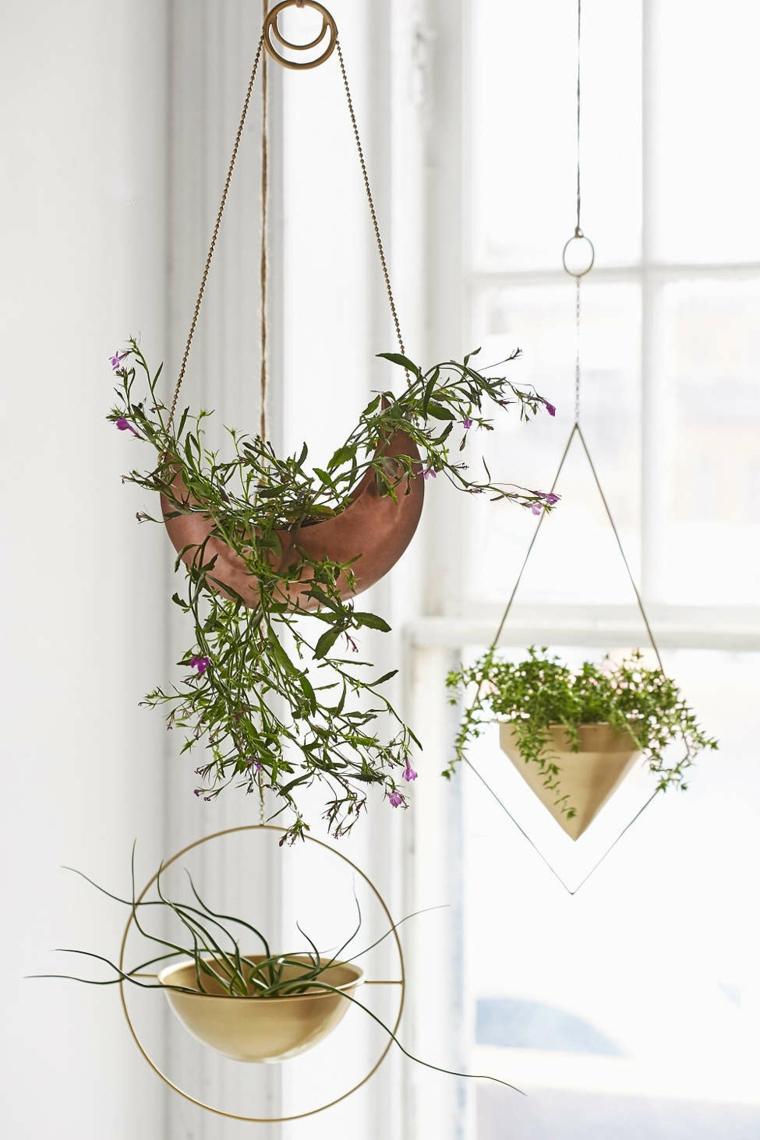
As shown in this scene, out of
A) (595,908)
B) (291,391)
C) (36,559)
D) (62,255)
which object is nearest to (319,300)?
(291,391)

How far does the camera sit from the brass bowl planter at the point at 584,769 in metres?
1.33

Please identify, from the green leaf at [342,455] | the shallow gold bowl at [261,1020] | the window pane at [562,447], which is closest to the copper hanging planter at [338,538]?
the green leaf at [342,455]

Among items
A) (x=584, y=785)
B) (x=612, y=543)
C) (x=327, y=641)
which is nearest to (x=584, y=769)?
(x=584, y=785)

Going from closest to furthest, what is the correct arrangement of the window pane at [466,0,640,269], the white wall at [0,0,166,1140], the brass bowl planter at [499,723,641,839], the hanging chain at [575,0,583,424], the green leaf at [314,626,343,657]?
the green leaf at [314,626,343,657], the white wall at [0,0,166,1140], the brass bowl planter at [499,723,641,839], the hanging chain at [575,0,583,424], the window pane at [466,0,640,269]

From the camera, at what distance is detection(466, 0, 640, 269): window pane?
1660 millimetres

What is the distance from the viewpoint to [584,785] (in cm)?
133

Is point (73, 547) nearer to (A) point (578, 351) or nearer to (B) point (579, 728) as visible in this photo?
(B) point (579, 728)

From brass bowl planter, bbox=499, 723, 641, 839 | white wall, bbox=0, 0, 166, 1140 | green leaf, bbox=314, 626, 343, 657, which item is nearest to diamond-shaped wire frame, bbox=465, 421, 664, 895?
brass bowl planter, bbox=499, 723, 641, 839

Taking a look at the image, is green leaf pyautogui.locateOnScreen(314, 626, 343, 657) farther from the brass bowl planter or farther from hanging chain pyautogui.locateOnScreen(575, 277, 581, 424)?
hanging chain pyautogui.locateOnScreen(575, 277, 581, 424)

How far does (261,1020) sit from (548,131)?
1.31m

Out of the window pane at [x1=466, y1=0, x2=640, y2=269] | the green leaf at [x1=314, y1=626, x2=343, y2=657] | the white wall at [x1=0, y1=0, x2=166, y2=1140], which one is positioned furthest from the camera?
the window pane at [x1=466, y1=0, x2=640, y2=269]

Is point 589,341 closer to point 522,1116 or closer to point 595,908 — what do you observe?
point 595,908

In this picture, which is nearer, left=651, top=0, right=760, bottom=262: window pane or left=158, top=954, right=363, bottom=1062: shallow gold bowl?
left=158, top=954, right=363, bottom=1062: shallow gold bowl

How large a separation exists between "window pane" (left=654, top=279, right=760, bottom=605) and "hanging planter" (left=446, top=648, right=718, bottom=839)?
0.27m
